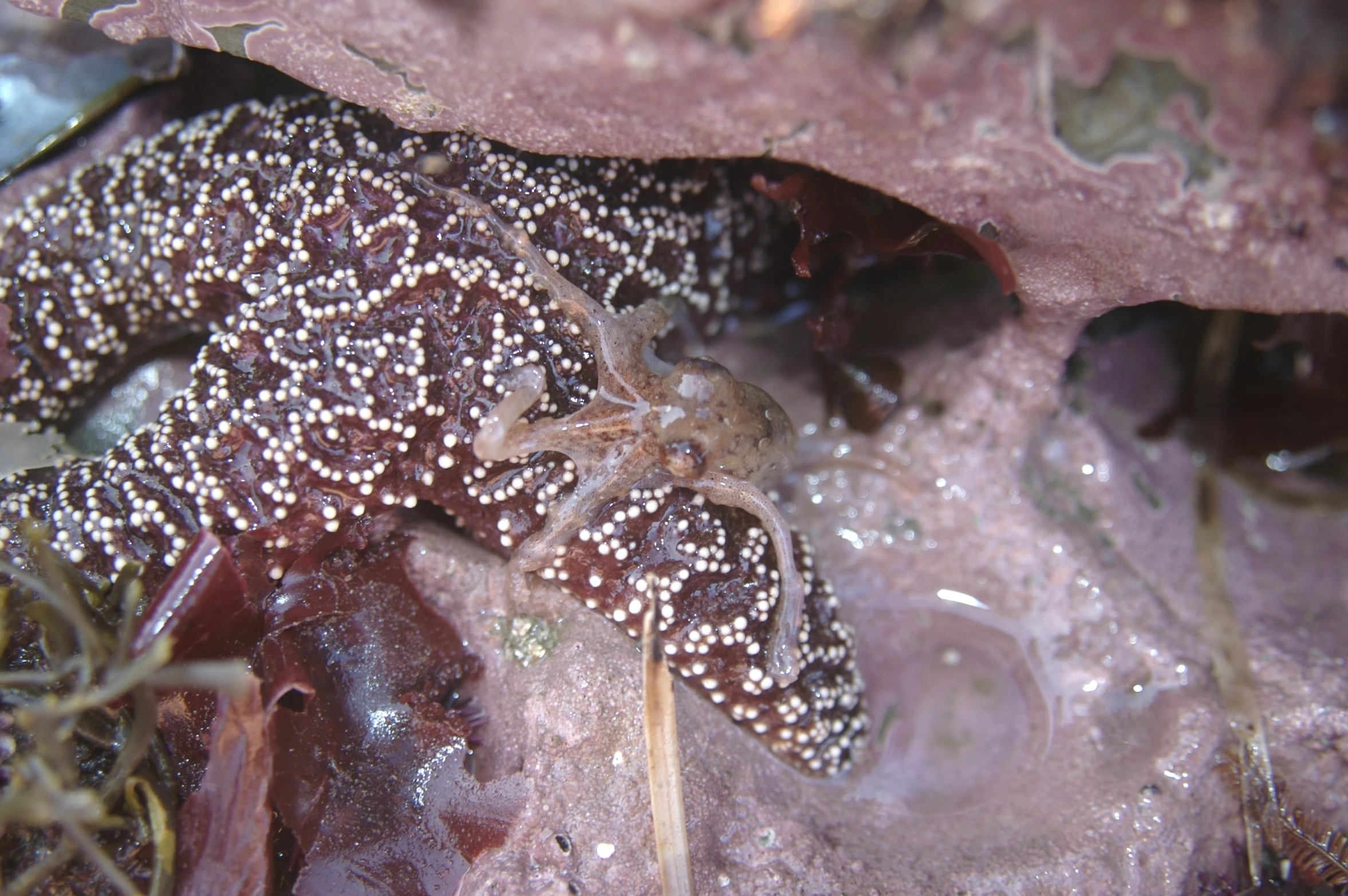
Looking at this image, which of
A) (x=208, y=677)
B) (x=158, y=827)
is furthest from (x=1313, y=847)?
(x=158, y=827)

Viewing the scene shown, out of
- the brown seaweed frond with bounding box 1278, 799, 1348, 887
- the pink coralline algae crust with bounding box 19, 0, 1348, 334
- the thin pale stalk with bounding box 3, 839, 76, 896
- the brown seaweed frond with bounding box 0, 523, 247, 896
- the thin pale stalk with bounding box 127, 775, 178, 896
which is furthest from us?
the brown seaweed frond with bounding box 1278, 799, 1348, 887

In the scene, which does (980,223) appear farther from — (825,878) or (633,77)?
(825,878)

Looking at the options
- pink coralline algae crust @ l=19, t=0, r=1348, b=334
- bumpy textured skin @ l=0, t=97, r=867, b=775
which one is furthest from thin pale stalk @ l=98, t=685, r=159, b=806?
pink coralline algae crust @ l=19, t=0, r=1348, b=334

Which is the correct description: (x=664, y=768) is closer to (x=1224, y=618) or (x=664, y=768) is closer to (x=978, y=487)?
(x=978, y=487)

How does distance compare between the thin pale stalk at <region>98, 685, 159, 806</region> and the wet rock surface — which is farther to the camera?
the thin pale stalk at <region>98, 685, 159, 806</region>

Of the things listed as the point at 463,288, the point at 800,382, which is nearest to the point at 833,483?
the point at 800,382

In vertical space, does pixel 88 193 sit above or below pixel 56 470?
above

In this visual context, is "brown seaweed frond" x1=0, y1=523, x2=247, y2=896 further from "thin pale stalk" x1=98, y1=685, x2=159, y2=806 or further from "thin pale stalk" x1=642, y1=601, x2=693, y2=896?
"thin pale stalk" x1=642, y1=601, x2=693, y2=896
